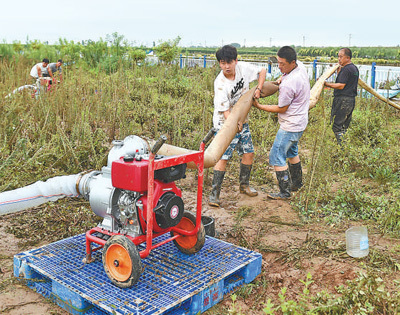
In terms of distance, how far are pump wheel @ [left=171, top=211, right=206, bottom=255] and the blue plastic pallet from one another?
0.06 meters

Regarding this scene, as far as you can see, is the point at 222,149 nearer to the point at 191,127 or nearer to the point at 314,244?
the point at 314,244

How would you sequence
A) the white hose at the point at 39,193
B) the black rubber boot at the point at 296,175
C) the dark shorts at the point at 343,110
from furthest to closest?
the dark shorts at the point at 343,110 → the black rubber boot at the point at 296,175 → the white hose at the point at 39,193

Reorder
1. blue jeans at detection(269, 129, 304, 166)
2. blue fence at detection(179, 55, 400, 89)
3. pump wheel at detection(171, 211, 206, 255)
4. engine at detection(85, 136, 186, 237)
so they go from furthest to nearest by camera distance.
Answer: blue fence at detection(179, 55, 400, 89), blue jeans at detection(269, 129, 304, 166), pump wheel at detection(171, 211, 206, 255), engine at detection(85, 136, 186, 237)

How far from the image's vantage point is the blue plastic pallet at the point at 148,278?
2.92 meters

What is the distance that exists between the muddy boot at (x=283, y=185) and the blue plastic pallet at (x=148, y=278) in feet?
5.61

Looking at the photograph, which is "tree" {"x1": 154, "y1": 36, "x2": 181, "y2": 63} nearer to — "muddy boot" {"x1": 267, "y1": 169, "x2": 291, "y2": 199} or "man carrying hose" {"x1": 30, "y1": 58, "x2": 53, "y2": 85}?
"man carrying hose" {"x1": 30, "y1": 58, "x2": 53, "y2": 85}

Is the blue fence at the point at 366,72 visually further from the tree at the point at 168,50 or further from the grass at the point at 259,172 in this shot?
the grass at the point at 259,172

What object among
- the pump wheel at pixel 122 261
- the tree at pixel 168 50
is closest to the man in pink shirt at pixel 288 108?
the pump wheel at pixel 122 261

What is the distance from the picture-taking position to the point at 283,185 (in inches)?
210

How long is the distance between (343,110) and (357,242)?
13.6 feet

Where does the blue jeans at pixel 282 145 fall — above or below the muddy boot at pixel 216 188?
above

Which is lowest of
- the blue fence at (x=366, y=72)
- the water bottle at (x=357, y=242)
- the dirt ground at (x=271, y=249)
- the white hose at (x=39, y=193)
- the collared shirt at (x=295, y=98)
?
the dirt ground at (x=271, y=249)

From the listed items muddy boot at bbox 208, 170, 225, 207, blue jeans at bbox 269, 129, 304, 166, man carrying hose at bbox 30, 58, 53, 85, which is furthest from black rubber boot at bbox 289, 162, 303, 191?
man carrying hose at bbox 30, 58, 53, 85

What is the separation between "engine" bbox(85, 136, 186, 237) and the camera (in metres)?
3.11
